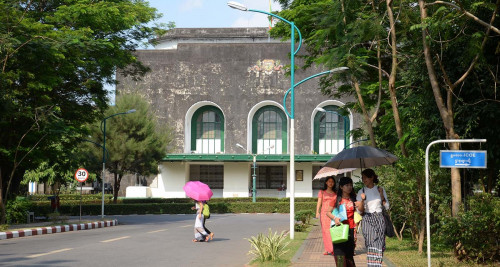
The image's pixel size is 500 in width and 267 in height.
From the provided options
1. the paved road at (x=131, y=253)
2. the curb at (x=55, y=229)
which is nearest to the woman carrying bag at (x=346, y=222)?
the paved road at (x=131, y=253)

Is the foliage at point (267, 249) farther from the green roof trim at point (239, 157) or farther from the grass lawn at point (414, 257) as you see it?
the green roof trim at point (239, 157)

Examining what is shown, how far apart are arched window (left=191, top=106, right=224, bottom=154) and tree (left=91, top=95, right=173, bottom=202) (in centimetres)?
1026

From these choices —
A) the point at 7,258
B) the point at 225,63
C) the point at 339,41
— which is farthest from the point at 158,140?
the point at 7,258

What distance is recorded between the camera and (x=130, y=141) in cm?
5075

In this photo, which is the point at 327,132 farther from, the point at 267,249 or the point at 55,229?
the point at 267,249

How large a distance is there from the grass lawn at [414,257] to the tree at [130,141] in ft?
116

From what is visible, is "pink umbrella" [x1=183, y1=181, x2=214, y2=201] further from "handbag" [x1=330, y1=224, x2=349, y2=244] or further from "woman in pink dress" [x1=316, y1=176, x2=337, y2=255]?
"handbag" [x1=330, y1=224, x2=349, y2=244]

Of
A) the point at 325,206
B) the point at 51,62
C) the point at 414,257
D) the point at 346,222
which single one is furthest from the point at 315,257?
the point at 51,62

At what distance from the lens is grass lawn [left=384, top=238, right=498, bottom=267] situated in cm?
1259

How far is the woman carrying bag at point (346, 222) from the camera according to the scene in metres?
9.91

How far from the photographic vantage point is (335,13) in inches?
764

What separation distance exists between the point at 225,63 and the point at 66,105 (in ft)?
112

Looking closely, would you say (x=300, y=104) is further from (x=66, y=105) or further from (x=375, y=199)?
(x=375, y=199)

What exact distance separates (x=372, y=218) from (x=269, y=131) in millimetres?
55143
